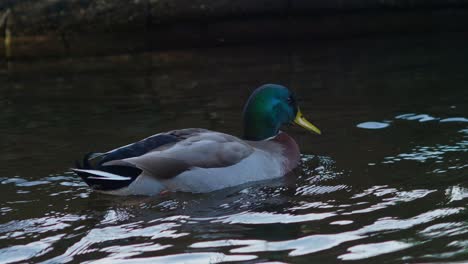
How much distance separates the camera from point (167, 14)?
11.7 meters

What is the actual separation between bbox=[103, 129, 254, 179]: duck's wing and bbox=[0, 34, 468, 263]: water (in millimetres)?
219

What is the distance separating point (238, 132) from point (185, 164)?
1636mm

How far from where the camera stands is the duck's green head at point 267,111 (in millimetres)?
7359

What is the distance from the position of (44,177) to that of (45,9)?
17.2ft

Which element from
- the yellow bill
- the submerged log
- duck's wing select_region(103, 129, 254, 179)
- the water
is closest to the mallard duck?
duck's wing select_region(103, 129, 254, 179)

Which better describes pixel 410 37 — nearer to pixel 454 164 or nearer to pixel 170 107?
pixel 170 107

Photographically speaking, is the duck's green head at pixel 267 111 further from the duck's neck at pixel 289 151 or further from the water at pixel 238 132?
the water at pixel 238 132

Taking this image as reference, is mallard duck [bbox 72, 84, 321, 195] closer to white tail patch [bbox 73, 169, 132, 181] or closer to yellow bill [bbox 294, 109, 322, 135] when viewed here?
white tail patch [bbox 73, 169, 132, 181]

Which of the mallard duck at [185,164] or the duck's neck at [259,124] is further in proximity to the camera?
the duck's neck at [259,124]

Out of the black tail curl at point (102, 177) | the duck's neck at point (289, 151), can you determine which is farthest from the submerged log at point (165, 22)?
the black tail curl at point (102, 177)

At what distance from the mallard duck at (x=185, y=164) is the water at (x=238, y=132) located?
0.11 m

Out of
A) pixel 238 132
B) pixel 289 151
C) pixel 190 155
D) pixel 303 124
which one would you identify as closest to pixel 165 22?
pixel 238 132

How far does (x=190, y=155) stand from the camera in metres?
6.62

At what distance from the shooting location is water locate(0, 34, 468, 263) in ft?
17.4
